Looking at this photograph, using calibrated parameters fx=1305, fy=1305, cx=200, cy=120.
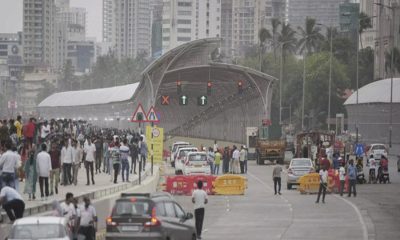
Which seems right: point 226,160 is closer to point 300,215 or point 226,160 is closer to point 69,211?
point 300,215

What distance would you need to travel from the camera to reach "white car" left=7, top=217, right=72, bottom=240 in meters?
21.5

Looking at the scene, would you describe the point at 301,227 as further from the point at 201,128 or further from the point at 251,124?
the point at 201,128

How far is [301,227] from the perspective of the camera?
35062 mm

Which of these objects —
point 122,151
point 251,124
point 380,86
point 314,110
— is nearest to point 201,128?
point 251,124

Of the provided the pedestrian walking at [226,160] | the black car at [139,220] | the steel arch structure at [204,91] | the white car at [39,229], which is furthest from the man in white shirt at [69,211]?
the steel arch structure at [204,91]

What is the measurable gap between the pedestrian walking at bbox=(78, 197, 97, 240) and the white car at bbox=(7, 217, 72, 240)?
3033 millimetres

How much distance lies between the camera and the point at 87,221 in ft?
82.3

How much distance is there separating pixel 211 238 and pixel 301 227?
14.3 ft

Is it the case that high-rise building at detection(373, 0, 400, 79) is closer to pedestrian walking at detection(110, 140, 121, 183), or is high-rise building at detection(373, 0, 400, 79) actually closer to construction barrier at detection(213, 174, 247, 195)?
construction barrier at detection(213, 174, 247, 195)

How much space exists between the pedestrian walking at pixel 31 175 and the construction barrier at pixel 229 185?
19287 mm

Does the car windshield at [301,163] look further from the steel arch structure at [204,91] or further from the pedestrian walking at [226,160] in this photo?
the steel arch structure at [204,91]

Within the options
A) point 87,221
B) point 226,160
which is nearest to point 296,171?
point 226,160

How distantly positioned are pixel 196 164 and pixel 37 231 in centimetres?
3715

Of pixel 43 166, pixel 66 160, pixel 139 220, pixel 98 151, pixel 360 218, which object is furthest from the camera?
pixel 98 151
